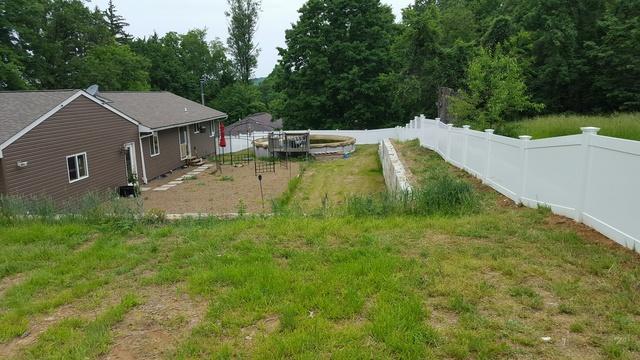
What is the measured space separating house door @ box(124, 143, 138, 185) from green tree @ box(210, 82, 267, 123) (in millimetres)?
33305

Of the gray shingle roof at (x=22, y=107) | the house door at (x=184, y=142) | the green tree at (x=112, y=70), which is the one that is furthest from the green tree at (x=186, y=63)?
the gray shingle roof at (x=22, y=107)

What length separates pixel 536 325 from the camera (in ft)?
10.4

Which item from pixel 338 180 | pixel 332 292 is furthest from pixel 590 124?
pixel 338 180

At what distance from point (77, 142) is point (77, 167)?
33.5 inches

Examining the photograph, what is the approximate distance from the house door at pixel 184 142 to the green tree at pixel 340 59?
43.7 ft

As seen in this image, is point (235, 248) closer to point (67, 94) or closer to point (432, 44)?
point (67, 94)

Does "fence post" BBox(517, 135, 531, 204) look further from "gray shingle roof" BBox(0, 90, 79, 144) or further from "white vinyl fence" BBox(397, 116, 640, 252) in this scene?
"gray shingle roof" BBox(0, 90, 79, 144)

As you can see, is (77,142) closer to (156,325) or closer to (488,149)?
(156,325)

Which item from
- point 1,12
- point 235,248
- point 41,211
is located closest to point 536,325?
point 235,248

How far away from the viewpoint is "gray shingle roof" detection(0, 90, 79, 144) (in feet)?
38.4

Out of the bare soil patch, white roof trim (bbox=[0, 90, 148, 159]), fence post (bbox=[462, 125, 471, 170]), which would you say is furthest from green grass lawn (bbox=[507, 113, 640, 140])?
white roof trim (bbox=[0, 90, 148, 159])

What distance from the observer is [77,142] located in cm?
1412

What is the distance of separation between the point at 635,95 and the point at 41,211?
26077mm

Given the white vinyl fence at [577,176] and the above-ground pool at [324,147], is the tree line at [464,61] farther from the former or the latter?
the above-ground pool at [324,147]
